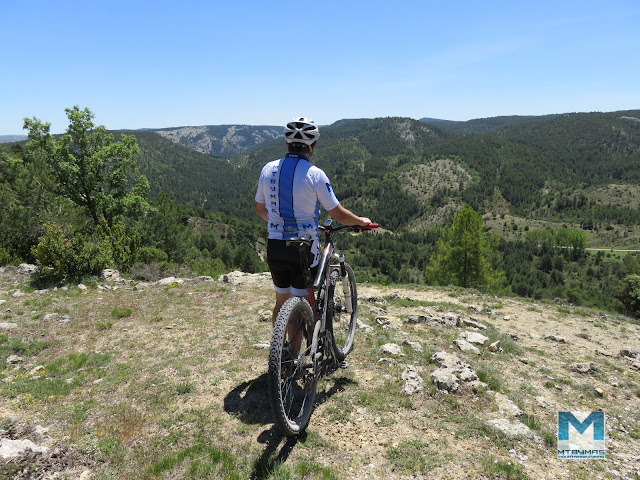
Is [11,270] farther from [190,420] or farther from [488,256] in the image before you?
[488,256]

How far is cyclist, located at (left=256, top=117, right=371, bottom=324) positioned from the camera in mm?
3672

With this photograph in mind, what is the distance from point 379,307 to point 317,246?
5549mm

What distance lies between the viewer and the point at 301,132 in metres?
3.81

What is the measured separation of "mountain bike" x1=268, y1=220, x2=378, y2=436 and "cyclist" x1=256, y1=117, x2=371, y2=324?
6.1 inches

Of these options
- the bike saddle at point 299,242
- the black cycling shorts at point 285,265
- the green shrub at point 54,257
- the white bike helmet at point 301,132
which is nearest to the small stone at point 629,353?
the black cycling shorts at point 285,265

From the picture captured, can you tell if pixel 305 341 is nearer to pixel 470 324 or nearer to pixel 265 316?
pixel 265 316

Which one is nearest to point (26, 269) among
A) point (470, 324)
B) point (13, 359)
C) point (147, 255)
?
point (147, 255)

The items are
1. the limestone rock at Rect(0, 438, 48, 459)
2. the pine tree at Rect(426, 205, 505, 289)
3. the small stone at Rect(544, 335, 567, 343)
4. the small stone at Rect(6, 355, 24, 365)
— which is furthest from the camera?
the pine tree at Rect(426, 205, 505, 289)

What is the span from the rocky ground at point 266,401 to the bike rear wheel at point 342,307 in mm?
324

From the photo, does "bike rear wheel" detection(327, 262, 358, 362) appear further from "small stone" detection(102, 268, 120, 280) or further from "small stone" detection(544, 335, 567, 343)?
"small stone" detection(102, 268, 120, 280)

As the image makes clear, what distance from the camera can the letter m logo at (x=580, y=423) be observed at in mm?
3965

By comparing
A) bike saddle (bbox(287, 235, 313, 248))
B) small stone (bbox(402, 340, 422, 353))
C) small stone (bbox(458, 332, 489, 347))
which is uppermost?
bike saddle (bbox(287, 235, 313, 248))

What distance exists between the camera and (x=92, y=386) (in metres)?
4.75

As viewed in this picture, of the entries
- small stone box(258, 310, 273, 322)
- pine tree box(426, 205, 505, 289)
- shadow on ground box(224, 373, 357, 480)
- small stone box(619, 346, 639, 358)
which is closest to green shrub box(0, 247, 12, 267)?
small stone box(258, 310, 273, 322)
